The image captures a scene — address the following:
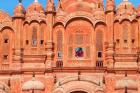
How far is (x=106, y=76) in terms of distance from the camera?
47469 millimetres

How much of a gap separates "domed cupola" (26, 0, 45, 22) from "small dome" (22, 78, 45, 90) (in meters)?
Result: 5.57

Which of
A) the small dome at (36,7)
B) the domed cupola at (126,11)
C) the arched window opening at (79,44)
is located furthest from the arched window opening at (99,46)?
the small dome at (36,7)

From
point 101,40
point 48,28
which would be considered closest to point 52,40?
point 48,28

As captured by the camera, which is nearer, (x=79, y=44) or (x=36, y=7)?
(x=79, y=44)

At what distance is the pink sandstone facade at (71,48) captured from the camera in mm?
47438

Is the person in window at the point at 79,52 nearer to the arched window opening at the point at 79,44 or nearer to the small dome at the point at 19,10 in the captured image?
the arched window opening at the point at 79,44

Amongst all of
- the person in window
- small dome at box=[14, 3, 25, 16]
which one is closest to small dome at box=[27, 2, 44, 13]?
small dome at box=[14, 3, 25, 16]

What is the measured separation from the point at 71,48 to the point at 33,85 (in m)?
4.74

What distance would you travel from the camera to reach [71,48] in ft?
161

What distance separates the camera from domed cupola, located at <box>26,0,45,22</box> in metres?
49.8

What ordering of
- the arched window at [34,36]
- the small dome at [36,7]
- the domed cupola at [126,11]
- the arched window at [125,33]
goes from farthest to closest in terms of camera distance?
the small dome at [36,7] → the arched window at [34,36] → the domed cupola at [126,11] → the arched window at [125,33]

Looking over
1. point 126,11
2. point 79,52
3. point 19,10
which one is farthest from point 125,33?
point 19,10

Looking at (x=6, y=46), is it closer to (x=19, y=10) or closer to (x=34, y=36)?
(x=34, y=36)

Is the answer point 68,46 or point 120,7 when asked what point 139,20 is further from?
point 68,46
